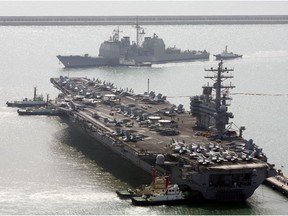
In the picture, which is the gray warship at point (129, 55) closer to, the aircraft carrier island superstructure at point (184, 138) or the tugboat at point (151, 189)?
the aircraft carrier island superstructure at point (184, 138)

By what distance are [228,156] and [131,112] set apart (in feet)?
69.2

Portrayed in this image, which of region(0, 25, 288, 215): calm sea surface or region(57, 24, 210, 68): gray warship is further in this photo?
region(57, 24, 210, 68): gray warship

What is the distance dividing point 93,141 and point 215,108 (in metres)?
12.4

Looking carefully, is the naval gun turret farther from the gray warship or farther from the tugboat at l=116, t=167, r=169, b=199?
the gray warship

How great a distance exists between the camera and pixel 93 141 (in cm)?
7131

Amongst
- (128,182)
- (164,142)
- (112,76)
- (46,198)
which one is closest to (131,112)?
(164,142)

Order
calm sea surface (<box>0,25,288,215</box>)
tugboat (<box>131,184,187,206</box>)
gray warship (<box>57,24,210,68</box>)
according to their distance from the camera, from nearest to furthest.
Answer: tugboat (<box>131,184,187,206</box>) → calm sea surface (<box>0,25,288,215</box>) → gray warship (<box>57,24,210,68</box>)

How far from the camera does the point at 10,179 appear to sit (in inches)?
2277

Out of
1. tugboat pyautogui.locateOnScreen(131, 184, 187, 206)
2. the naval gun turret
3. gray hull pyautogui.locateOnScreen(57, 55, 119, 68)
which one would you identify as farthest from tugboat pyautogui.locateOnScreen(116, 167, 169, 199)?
gray hull pyautogui.locateOnScreen(57, 55, 119, 68)

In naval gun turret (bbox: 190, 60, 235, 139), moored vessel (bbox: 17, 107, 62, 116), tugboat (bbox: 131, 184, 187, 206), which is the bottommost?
tugboat (bbox: 131, 184, 187, 206)

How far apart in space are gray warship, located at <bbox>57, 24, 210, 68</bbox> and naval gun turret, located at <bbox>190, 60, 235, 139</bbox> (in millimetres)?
70415

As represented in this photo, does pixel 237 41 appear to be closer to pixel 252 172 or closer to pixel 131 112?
pixel 131 112

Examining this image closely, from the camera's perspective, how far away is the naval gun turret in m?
62.4

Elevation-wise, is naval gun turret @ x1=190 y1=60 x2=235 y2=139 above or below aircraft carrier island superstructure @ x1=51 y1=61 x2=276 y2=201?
above
